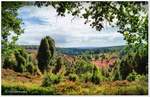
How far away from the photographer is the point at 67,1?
4199 millimetres

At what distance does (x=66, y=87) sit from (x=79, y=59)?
0.96ft

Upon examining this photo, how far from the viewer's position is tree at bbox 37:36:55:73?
4.24m

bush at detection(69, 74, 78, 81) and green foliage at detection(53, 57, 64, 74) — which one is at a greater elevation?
green foliage at detection(53, 57, 64, 74)

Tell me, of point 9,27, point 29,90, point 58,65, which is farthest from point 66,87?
point 9,27

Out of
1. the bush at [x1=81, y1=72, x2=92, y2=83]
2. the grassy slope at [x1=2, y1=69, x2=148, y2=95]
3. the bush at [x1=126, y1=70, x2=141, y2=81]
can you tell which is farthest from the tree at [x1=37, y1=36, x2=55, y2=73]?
the bush at [x1=126, y1=70, x2=141, y2=81]

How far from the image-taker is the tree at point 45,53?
4242mm

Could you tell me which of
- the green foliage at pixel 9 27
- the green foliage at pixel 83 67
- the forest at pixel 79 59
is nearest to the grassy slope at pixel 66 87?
the forest at pixel 79 59

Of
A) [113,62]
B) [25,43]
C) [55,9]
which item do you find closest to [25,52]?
[25,43]

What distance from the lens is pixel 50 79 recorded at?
13.9ft

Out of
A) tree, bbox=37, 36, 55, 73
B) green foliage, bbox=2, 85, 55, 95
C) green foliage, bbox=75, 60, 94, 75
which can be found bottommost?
green foliage, bbox=2, 85, 55, 95

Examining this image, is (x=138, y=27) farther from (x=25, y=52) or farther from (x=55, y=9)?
(x=25, y=52)

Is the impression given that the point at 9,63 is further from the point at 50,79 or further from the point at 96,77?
the point at 96,77

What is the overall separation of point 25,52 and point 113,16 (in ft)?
2.95

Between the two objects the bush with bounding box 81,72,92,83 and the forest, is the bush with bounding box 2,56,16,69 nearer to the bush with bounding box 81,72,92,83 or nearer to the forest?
the forest
